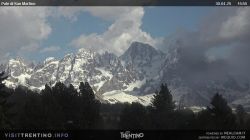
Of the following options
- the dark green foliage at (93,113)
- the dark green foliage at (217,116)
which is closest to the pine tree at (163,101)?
the dark green foliage at (93,113)

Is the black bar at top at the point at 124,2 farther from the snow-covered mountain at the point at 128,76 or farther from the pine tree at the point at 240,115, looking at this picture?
the pine tree at the point at 240,115

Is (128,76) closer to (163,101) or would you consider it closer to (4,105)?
(163,101)

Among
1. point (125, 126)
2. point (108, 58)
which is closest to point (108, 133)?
point (125, 126)

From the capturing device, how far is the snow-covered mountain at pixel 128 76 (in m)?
14.2

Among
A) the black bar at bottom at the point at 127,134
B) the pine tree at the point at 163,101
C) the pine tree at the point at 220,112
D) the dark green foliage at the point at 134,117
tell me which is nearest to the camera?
the black bar at bottom at the point at 127,134

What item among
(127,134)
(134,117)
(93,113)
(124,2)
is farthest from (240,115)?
(124,2)

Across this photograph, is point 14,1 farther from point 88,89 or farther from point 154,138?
point 154,138

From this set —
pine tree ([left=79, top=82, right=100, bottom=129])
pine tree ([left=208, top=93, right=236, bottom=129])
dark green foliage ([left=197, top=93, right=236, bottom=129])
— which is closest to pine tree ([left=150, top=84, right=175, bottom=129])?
dark green foliage ([left=197, top=93, right=236, bottom=129])

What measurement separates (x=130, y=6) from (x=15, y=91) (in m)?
1.85

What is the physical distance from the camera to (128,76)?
569 inches

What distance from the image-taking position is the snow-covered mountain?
46.7 feet

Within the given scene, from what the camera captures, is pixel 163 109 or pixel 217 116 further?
pixel 163 109

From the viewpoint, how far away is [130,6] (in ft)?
46.2

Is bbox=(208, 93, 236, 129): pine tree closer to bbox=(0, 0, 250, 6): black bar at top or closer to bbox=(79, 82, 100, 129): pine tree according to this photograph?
bbox=(0, 0, 250, 6): black bar at top
